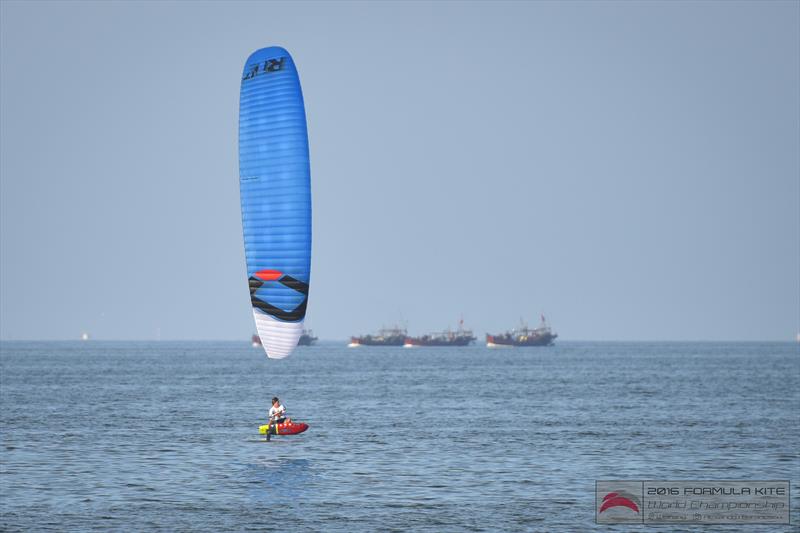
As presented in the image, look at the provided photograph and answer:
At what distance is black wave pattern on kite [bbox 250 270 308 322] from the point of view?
174ft

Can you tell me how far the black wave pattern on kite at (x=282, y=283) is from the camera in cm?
5291

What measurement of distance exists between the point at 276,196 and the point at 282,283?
3.91m

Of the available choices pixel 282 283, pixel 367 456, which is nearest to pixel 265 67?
pixel 282 283

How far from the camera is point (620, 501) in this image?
44.7 m

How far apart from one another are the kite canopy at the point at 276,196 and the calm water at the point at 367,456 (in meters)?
7.25

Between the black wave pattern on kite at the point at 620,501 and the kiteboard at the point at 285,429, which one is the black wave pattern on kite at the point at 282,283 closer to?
the kiteboard at the point at 285,429

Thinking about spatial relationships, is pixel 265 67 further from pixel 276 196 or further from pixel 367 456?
pixel 367 456

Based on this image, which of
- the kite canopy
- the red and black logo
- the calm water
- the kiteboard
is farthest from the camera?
the kiteboard

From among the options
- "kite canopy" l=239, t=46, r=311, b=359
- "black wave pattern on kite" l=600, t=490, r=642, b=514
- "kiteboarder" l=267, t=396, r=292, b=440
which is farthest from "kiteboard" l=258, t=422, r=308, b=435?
"black wave pattern on kite" l=600, t=490, r=642, b=514

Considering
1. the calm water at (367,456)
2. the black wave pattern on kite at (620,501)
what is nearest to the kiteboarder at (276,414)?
the calm water at (367,456)

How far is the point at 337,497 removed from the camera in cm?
4531

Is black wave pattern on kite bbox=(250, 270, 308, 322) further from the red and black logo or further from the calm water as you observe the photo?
the red and black logo

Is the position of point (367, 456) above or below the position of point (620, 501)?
above

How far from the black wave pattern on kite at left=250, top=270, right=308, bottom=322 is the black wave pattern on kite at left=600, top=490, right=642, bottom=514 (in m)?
16.0
